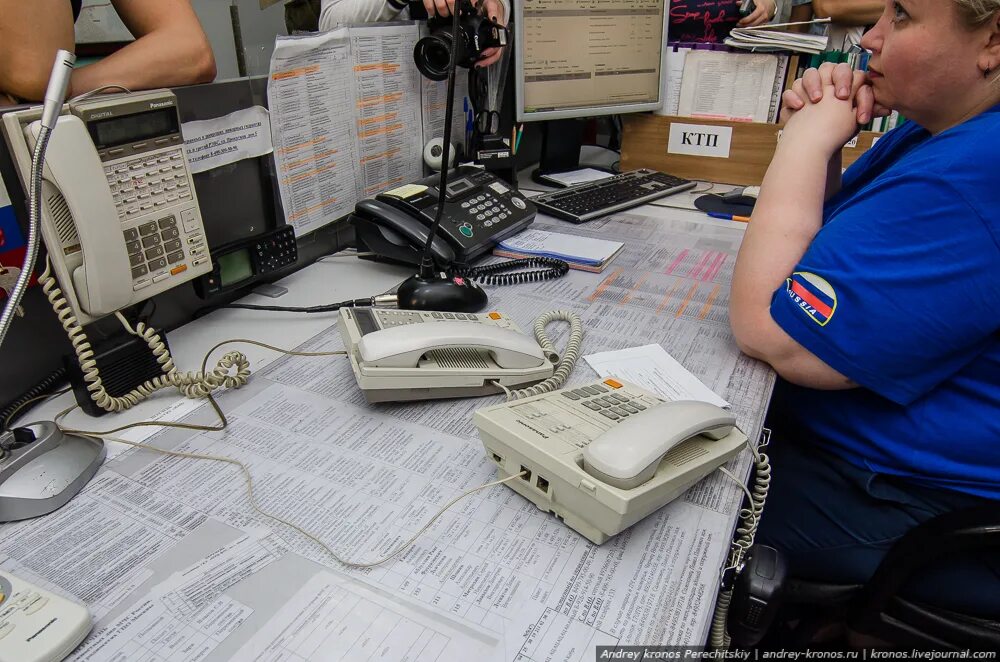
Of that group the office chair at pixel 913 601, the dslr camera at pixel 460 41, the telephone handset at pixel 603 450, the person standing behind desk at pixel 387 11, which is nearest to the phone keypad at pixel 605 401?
the telephone handset at pixel 603 450

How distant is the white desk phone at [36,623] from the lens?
431 mm

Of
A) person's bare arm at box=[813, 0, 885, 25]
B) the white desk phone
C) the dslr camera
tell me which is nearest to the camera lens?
the dslr camera

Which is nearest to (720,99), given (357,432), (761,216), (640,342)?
(761,216)

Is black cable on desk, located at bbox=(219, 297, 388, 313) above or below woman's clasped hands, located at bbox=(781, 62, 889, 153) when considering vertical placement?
below

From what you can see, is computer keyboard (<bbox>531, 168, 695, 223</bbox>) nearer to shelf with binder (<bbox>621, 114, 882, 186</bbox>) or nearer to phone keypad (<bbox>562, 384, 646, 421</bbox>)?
shelf with binder (<bbox>621, 114, 882, 186</bbox>)

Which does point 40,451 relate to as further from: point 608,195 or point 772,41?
point 772,41

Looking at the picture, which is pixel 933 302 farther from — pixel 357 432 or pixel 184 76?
pixel 184 76

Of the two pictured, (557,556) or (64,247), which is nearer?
(557,556)

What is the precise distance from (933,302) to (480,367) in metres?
0.51

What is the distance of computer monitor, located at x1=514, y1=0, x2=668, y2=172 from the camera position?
4.85ft

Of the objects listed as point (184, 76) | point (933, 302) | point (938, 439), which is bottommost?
point (938, 439)

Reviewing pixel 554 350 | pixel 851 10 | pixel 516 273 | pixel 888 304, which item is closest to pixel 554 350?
pixel 554 350

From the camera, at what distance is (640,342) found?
2.92 ft

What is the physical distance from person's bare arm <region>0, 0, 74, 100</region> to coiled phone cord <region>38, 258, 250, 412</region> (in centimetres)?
34
